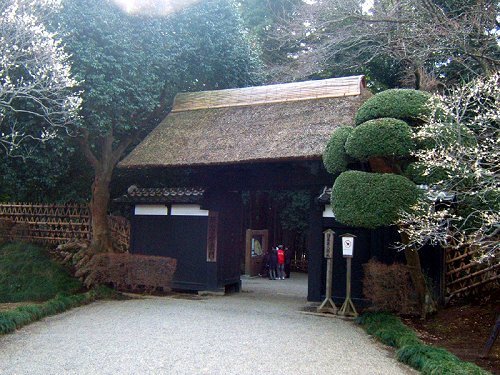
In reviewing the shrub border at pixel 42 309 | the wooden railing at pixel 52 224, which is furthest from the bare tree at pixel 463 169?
the wooden railing at pixel 52 224

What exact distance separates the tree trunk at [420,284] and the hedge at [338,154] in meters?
1.65

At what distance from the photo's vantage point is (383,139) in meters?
7.86

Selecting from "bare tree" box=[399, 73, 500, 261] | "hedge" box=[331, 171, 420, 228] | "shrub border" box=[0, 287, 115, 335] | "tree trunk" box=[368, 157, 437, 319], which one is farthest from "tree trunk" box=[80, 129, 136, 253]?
"bare tree" box=[399, 73, 500, 261]

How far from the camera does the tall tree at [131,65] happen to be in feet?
38.0

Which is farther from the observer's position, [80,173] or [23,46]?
[80,173]

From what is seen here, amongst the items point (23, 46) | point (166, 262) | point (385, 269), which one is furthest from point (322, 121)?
point (23, 46)

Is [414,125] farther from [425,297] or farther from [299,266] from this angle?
[299,266]

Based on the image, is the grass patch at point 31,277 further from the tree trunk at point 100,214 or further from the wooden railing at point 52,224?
the tree trunk at point 100,214

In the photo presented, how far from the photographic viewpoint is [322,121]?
1161 centimetres

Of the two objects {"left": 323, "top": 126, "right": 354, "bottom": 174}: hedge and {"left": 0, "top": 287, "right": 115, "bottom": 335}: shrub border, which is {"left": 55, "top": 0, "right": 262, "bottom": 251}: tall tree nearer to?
{"left": 0, "top": 287, "right": 115, "bottom": 335}: shrub border

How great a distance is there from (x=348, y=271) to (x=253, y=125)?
183 inches

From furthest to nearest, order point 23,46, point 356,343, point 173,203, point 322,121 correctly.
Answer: point 173,203
point 322,121
point 23,46
point 356,343

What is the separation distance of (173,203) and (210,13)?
5.70 meters

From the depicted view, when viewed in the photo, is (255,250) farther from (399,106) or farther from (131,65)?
(399,106)
